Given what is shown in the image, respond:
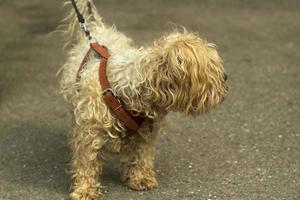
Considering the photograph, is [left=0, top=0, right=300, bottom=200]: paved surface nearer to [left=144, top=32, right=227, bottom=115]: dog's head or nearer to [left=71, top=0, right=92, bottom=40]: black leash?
A: [left=71, top=0, right=92, bottom=40]: black leash

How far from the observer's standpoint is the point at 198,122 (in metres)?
6.55

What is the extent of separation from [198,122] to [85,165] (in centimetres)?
185

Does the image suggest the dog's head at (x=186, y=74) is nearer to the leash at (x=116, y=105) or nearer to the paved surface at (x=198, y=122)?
the leash at (x=116, y=105)

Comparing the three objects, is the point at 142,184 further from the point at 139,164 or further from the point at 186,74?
the point at 186,74

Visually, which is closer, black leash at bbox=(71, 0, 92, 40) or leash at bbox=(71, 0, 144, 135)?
leash at bbox=(71, 0, 144, 135)

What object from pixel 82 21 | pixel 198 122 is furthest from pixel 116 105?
pixel 198 122

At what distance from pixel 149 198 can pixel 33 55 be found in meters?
4.12

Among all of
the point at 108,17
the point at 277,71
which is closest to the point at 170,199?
the point at 277,71

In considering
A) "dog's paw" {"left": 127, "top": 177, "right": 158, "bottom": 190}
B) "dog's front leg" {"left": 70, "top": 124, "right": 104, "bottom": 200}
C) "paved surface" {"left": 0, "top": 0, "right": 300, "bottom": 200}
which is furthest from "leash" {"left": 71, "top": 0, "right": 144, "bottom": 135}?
"paved surface" {"left": 0, "top": 0, "right": 300, "bottom": 200}

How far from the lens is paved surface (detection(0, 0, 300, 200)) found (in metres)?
5.35

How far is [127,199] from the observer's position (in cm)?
516

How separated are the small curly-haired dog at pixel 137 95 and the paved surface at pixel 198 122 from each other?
10.3 inches

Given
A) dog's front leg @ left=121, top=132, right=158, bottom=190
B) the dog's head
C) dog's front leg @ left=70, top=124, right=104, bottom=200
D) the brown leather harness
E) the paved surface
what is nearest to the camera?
the dog's head

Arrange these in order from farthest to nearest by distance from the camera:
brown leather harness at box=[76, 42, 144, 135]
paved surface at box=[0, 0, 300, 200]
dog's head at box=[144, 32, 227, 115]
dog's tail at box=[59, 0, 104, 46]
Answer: dog's tail at box=[59, 0, 104, 46] → paved surface at box=[0, 0, 300, 200] → brown leather harness at box=[76, 42, 144, 135] → dog's head at box=[144, 32, 227, 115]
